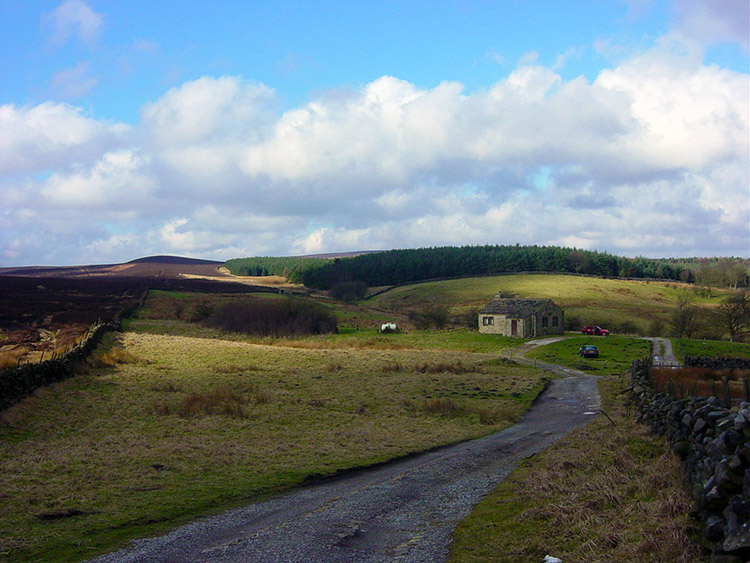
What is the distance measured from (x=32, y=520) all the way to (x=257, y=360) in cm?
3768

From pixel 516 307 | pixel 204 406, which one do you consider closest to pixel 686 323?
pixel 516 307

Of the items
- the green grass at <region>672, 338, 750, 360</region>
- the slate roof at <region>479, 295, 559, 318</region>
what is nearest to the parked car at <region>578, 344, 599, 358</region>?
the green grass at <region>672, 338, 750, 360</region>

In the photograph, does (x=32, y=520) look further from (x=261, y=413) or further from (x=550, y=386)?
(x=550, y=386)

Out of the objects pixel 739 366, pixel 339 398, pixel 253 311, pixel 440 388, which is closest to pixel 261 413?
pixel 339 398

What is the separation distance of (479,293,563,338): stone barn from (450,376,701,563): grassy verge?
230ft

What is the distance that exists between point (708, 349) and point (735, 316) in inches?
773

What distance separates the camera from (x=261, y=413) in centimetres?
2938

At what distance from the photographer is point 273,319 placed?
3482 inches

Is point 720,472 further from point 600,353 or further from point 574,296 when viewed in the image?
point 574,296

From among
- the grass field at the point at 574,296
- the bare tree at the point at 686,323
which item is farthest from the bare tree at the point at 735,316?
the grass field at the point at 574,296

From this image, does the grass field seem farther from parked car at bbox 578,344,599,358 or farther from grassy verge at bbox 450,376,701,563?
grassy verge at bbox 450,376,701,563

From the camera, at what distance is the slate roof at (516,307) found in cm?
8719

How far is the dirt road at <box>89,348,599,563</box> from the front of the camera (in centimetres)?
1212

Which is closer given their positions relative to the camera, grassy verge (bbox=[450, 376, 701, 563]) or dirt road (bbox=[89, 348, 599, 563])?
grassy verge (bbox=[450, 376, 701, 563])
